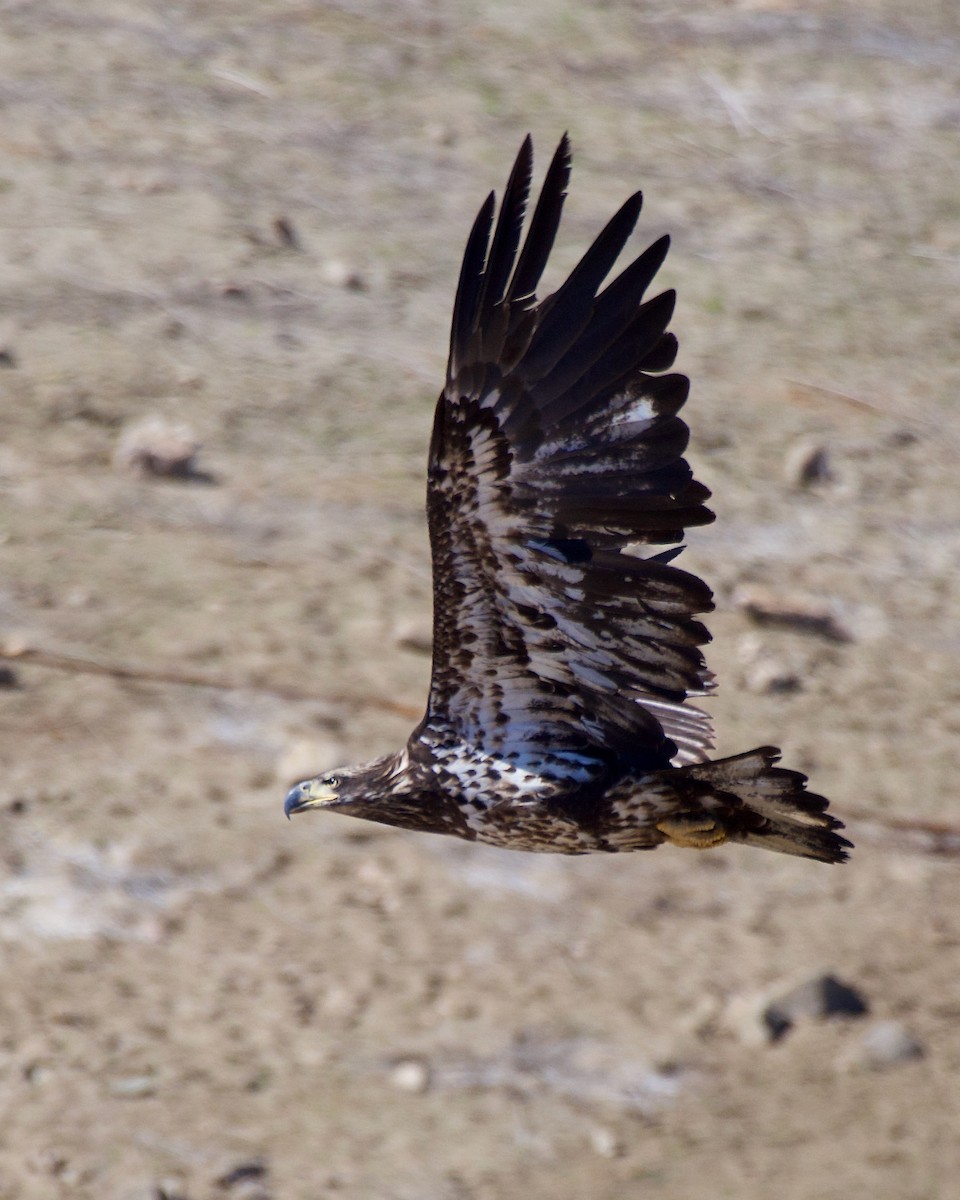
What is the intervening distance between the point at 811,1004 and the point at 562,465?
2976mm

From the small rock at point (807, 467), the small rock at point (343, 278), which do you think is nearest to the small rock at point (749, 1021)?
the small rock at point (807, 467)

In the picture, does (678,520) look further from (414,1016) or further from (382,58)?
(382,58)

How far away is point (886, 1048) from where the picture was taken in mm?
6977

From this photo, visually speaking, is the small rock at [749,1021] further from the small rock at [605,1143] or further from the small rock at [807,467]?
the small rock at [807,467]

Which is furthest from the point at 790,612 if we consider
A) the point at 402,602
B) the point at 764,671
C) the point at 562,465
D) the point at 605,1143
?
the point at 562,465

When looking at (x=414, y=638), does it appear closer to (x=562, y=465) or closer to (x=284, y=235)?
(x=284, y=235)

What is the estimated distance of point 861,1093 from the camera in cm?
682

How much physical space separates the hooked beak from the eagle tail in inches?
50.1

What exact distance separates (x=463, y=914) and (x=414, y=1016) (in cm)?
53

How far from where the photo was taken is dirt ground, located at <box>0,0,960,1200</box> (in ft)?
21.6

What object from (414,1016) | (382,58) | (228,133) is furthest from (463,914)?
(382,58)

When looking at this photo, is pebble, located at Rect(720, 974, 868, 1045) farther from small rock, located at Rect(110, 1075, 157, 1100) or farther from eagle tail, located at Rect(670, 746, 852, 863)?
small rock, located at Rect(110, 1075, 157, 1100)

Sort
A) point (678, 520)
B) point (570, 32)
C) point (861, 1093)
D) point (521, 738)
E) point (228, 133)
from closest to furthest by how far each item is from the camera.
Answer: point (678, 520), point (521, 738), point (861, 1093), point (228, 133), point (570, 32)

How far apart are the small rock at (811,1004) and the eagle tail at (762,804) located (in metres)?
1.77
